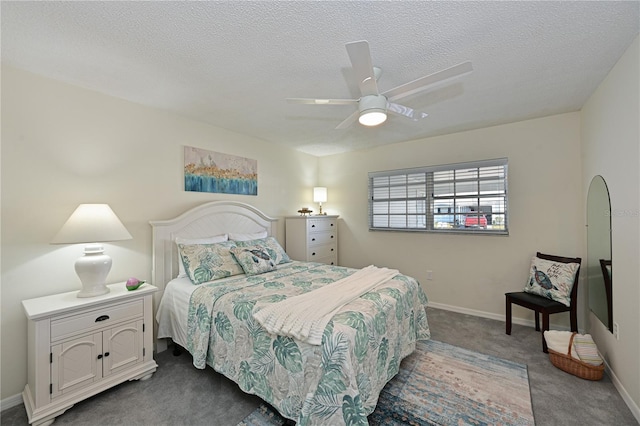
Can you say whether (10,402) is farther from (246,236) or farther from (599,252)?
(599,252)

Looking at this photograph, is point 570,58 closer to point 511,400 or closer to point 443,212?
point 443,212

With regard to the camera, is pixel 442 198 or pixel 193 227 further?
pixel 442 198

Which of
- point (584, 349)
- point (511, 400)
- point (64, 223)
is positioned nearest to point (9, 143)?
point (64, 223)

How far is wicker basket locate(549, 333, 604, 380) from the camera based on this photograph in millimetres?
2137

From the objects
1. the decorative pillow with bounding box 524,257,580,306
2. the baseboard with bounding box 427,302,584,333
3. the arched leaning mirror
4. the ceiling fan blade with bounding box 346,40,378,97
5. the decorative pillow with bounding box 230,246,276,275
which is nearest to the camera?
the ceiling fan blade with bounding box 346,40,378,97

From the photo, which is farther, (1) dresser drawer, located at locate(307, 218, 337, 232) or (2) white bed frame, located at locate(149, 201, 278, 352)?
(1) dresser drawer, located at locate(307, 218, 337, 232)

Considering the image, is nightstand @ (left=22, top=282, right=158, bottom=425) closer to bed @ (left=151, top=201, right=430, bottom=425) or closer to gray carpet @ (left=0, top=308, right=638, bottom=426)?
gray carpet @ (left=0, top=308, right=638, bottom=426)

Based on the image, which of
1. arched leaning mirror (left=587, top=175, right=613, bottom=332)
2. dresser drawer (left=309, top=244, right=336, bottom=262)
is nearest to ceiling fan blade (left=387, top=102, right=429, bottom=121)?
arched leaning mirror (left=587, top=175, right=613, bottom=332)

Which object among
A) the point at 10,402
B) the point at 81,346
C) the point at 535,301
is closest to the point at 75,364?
the point at 81,346

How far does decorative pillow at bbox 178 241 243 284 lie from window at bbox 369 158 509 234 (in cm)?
246

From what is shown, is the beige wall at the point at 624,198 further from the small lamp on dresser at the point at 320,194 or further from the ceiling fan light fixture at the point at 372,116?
the small lamp on dresser at the point at 320,194

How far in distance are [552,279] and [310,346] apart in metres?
2.79

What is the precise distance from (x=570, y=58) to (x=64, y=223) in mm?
4135

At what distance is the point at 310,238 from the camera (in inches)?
162
